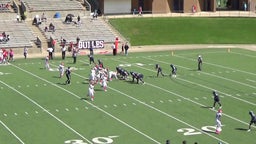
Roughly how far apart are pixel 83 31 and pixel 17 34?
6150 mm

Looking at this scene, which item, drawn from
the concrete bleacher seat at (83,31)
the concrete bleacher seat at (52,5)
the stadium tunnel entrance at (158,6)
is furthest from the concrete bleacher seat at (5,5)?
the stadium tunnel entrance at (158,6)

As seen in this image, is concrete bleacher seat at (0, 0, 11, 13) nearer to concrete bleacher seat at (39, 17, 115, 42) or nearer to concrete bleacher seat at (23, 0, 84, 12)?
concrete bleacher seat at (23, 0, 84, 12)

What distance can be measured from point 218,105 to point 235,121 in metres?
3.08

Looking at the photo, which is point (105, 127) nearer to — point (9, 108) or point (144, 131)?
point (144, 131)

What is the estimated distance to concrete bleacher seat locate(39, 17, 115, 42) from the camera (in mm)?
55250

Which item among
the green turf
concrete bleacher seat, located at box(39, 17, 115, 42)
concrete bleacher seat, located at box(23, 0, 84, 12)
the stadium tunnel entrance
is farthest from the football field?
the stadium tunnel entrance

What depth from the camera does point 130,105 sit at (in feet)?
104

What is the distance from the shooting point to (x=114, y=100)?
32719 millimetres

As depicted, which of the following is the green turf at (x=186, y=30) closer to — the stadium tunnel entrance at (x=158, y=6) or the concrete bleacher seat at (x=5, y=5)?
the stadium tunnel entrance at (x=158, y=6)

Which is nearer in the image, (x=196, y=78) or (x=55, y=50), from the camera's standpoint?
(x=196, y=78)

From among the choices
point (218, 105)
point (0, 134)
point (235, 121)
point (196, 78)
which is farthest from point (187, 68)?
point (0, 134)

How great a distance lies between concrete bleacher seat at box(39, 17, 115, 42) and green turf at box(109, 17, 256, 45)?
5.94 feet

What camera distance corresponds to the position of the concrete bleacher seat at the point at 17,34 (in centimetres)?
5231

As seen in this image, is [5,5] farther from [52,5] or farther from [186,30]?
[186,30]
